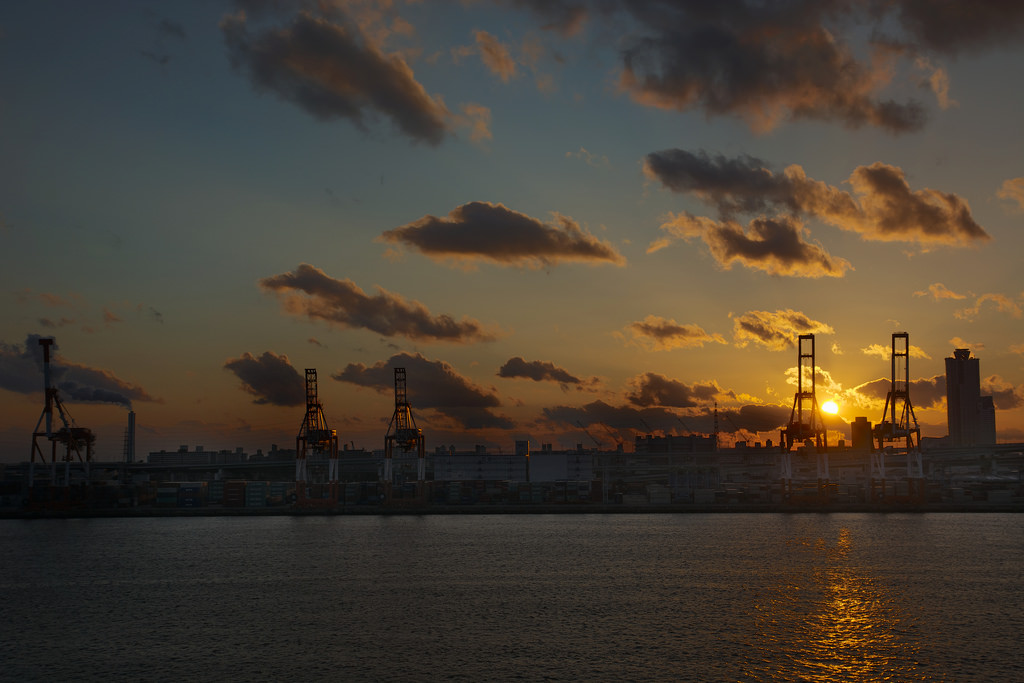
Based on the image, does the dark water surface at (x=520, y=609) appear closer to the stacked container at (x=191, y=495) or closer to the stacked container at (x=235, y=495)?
the stacked container at (x=235, y=495)

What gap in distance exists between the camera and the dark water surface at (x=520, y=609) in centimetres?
3425

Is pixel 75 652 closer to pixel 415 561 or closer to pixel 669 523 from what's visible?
pixel 415 561

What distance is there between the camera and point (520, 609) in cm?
4625

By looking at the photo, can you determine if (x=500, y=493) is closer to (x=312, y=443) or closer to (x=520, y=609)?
(x=312, y=443)

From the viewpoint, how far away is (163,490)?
15700cm

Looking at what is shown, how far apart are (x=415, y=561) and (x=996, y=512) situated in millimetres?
115423

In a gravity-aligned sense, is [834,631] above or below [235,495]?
above

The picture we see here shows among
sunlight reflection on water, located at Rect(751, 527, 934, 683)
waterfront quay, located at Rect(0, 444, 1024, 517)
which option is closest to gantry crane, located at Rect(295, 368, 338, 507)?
waterfront quay, located at Rect(0, 444, 1024, 517)

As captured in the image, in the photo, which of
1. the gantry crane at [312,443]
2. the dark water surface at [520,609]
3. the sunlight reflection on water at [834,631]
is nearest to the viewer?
the sunlight reflection on water at [834,631]

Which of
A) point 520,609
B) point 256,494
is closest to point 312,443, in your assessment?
point 256,494

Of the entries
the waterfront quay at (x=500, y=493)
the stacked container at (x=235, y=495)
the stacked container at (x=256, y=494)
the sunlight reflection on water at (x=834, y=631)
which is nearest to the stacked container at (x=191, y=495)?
the waterfront quay at (x=500, y=493)

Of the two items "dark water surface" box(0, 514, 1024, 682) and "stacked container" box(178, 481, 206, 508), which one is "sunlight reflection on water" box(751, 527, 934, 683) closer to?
"dark water surface" box(0, 514, 1024, 682)

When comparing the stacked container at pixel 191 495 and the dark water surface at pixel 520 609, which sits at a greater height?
the dark water surface at pixel 520 609

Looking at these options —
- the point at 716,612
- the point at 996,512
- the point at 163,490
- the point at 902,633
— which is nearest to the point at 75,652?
the point at 716,612
